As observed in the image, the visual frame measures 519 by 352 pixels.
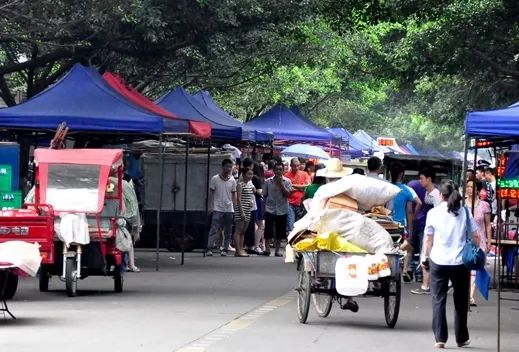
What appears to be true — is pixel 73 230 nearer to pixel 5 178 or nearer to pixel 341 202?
pixel 5 178

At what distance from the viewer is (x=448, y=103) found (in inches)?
1519

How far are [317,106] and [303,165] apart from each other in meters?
26.0

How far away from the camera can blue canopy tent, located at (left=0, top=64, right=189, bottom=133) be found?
1923cm

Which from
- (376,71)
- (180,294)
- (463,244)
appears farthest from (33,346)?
(376,71)

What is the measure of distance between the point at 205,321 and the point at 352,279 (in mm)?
1764

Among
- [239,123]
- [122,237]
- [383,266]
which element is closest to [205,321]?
[383,266]

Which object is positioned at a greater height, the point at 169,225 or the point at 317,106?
the point at 317,106

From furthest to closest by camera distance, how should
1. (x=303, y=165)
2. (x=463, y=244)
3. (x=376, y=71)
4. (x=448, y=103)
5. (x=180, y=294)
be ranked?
(x=448, y=103) < (x=303, y=165) < (x=376, y=71) < (x=180, y=294) < (x=463, y=244)

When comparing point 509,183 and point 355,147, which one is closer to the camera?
point 509,183

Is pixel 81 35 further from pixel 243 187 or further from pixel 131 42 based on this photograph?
pixel 243 187

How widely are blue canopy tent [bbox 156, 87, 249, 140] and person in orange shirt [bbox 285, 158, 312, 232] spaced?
1.78m

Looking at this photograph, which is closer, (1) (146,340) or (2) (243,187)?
(1) (146,340)

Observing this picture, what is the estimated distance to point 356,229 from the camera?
13.4 m

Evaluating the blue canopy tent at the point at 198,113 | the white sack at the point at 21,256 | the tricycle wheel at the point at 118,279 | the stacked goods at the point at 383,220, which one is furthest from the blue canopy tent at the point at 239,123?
the white sack at the point at 21,256
